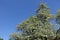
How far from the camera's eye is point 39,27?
2189 centimetres

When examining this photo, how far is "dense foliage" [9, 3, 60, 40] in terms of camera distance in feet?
69.5

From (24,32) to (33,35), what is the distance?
164 centimetres

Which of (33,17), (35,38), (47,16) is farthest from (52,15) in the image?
(35,38)

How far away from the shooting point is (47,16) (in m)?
23.4

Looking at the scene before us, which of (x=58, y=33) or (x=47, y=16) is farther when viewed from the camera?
(x=47, y=16)

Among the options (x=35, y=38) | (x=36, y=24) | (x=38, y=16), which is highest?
(x=38, y=16)

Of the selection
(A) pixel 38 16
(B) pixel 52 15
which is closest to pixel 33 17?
(A) pixel 38 16

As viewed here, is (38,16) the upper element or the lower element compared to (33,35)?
upper

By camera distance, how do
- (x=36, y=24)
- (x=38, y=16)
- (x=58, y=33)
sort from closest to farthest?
1. (x=58, y=33)
2. (x=36, y=24)
3. (x=38, y=16)

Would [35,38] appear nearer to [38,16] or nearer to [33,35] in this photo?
[33,35]

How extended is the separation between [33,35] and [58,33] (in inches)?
118

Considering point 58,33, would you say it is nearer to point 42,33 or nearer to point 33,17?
point 42,33

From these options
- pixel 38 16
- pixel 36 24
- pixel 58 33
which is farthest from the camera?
pixel 38 16

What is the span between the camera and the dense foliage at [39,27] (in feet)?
69.5
